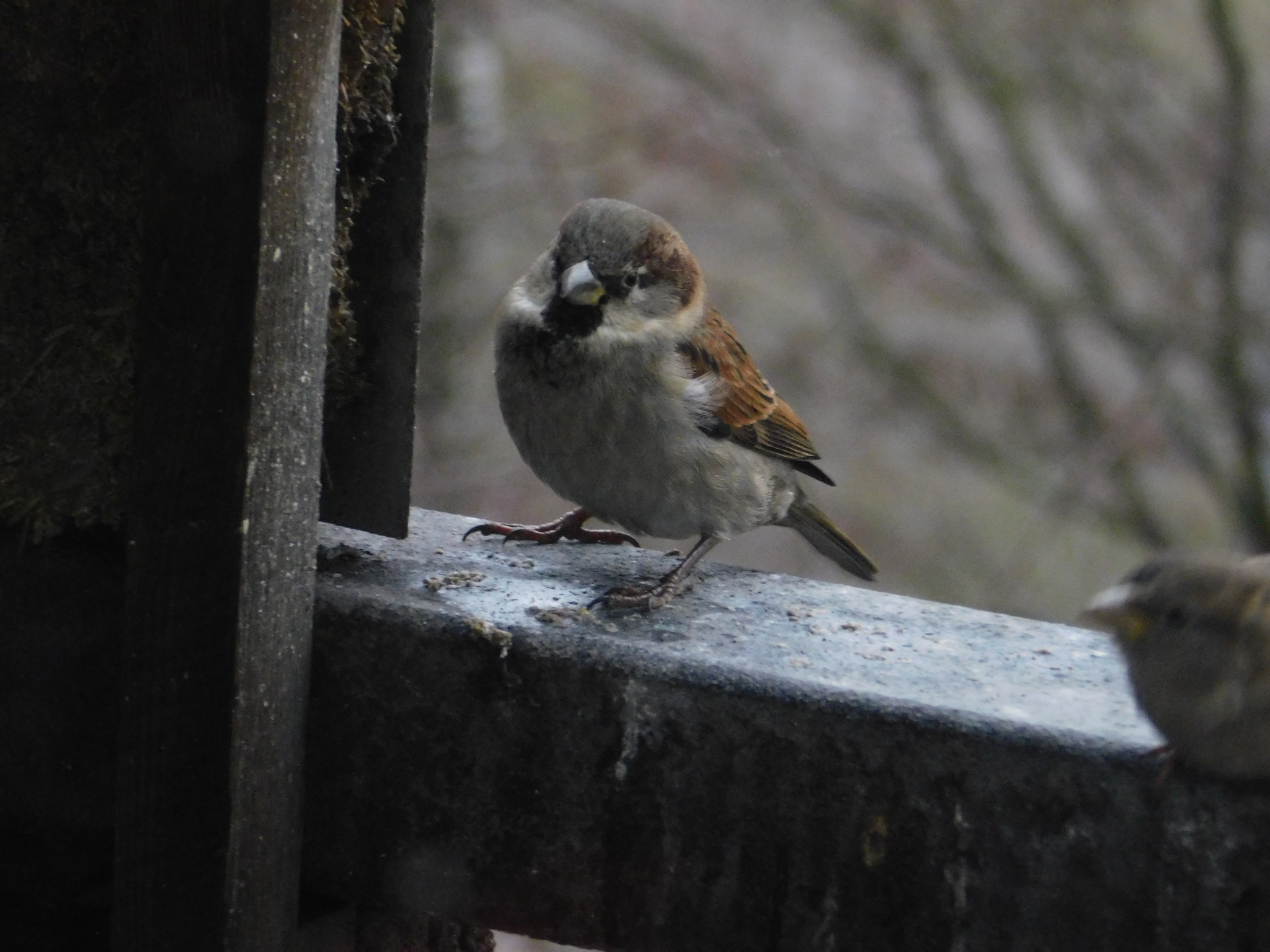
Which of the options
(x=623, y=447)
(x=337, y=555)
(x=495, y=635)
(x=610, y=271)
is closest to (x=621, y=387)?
(x=623, y=447)

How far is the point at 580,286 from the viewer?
2627mm

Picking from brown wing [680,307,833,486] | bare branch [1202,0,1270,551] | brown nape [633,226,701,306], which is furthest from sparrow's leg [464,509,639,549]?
bare branch [1202,0,1270,551]

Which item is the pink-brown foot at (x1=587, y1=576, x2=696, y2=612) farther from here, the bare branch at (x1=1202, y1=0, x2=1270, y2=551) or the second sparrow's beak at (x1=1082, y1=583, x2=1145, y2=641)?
the bare branch at (x1=1202, y1=0, x2=1270, y2=551)

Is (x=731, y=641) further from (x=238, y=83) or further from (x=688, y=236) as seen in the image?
(x=688, y=236)

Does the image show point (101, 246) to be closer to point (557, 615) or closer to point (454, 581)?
point (454, 581)

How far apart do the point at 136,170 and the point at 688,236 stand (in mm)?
5457

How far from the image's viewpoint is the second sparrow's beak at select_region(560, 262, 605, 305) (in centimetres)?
262

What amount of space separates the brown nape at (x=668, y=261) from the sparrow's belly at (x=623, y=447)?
0.23m

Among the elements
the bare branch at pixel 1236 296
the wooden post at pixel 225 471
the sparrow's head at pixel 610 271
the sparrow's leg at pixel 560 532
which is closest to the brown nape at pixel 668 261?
the sparrow's head at pixel 610 271

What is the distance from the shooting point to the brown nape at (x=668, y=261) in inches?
111

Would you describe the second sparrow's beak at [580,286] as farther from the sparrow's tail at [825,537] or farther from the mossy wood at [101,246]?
the sparrow's tail at [825,537]

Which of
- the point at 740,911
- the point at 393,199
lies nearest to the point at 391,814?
the point at 740,911

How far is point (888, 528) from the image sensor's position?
7.26m

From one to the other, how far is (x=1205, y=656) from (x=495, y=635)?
2.65ft
